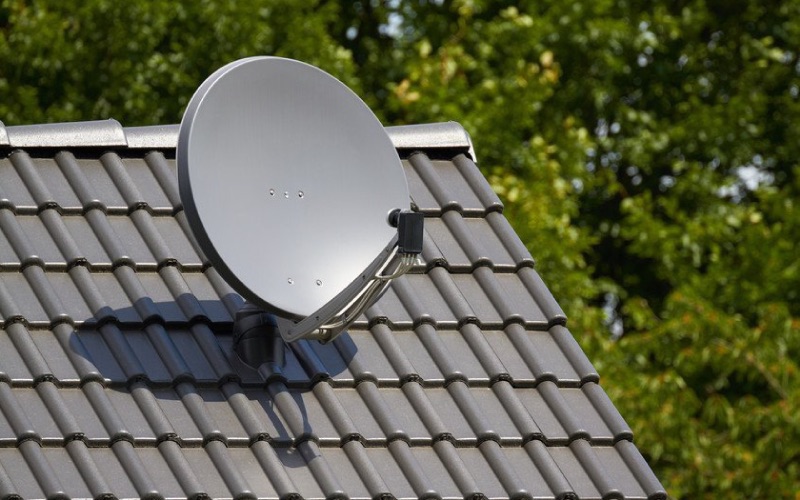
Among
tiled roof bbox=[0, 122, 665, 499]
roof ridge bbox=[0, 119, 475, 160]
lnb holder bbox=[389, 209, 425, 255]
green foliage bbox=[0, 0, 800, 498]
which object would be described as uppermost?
lnb holder bbox=[389, 209, 425, 255]

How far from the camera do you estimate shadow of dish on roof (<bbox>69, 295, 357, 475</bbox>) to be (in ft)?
22.9

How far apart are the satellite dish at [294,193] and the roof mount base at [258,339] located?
0.44 feet

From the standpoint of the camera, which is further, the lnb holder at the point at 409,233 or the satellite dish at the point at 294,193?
the satellite dish at the point at 294,193

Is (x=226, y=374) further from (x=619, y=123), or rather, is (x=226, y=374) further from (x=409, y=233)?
(x=619, y=123)

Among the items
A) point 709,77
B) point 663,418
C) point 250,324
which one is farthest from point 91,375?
point 709,77

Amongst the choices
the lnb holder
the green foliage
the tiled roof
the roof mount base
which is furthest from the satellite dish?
the green foliage

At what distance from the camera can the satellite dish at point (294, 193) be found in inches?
279

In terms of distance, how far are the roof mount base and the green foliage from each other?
39.5 feet

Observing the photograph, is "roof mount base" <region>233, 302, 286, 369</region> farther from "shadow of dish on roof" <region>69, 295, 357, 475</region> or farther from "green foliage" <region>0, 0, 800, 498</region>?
"green foliage" <region>0, 0, 800, 498</region>

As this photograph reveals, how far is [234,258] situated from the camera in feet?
23.3

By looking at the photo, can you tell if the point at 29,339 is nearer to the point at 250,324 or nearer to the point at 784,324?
the point at 250,324

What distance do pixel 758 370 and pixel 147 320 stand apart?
1353 centimetres

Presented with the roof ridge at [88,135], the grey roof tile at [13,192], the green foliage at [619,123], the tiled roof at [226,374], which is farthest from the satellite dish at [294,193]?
the green foliage at [619,123]

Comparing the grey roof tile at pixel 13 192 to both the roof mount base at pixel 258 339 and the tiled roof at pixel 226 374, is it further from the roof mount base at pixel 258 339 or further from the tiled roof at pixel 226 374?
the roof mount base at pixel 258 339
